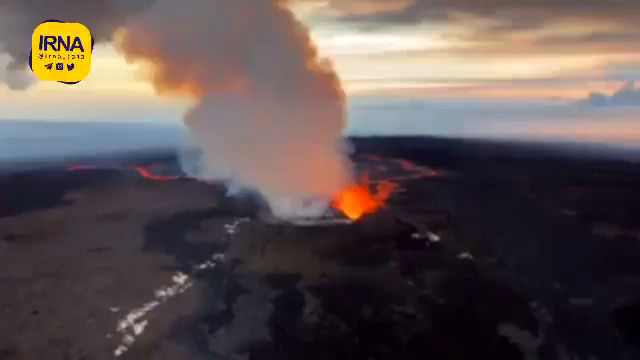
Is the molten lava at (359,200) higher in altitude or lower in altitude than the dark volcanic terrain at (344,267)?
higher

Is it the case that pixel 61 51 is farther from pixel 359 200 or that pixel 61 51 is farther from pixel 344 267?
pixel 359 200

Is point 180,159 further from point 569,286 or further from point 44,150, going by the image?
point 569,286

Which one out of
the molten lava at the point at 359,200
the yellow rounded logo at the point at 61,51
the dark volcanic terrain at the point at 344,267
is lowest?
the dark volcanic terrain at the point at 344,267

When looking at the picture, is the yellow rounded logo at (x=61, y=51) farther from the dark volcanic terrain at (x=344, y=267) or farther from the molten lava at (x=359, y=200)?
the molten lava at (x=359, y=200)

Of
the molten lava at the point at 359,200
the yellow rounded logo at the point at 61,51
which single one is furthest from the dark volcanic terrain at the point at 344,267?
the yellow rounded logo at the point at 61,51

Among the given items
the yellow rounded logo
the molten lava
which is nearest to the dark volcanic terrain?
the molten lava

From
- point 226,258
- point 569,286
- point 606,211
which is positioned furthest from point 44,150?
point 606,211
